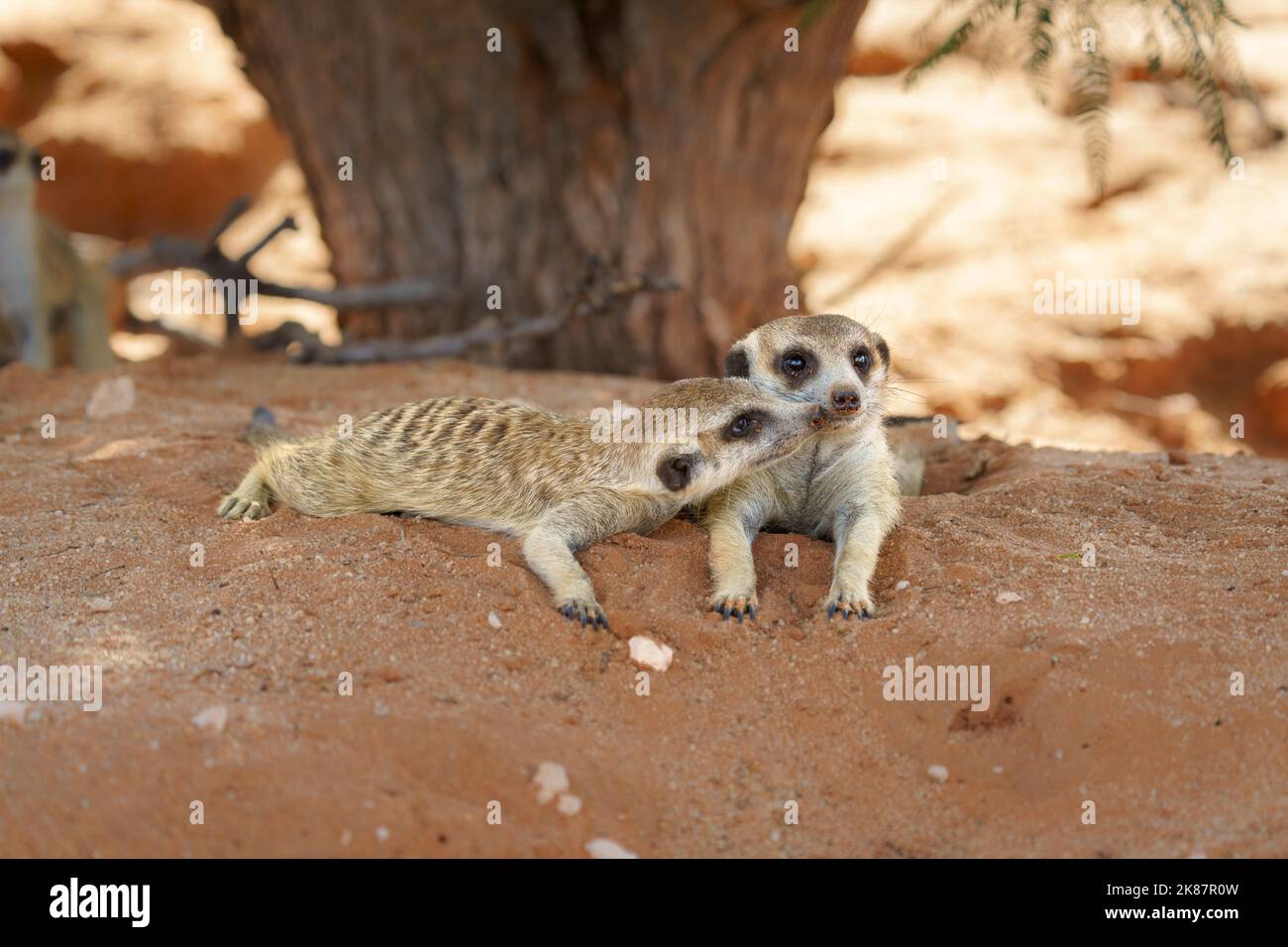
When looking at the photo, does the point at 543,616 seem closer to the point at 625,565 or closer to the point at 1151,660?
the point at 625,565

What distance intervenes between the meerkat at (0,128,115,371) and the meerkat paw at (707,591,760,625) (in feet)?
16.6

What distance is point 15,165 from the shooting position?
6719mm

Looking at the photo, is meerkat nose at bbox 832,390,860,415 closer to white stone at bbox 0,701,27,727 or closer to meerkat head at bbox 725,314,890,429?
meerkat head at bbox 725,314,890,429

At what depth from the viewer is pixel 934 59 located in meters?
4.19

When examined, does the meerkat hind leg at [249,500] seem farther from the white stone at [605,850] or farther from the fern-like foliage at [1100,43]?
the fern-like foliage at [1100,43]

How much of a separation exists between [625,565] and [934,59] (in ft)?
7.36

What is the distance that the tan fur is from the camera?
338cm

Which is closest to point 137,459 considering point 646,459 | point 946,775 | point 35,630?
point 35,630

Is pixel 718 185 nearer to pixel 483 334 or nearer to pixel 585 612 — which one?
pixel 483 334

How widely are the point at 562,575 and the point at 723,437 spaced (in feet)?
2.10

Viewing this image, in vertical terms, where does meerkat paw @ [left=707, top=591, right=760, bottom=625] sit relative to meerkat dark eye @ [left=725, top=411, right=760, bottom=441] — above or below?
below

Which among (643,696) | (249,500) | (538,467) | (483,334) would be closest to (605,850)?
(643,696)

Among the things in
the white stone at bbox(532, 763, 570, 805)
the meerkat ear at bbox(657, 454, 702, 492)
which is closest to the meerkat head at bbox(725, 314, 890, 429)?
the meerkat ear at bbox(657, 454, 702, 492)

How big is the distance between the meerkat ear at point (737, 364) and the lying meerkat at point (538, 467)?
0.37 metres
